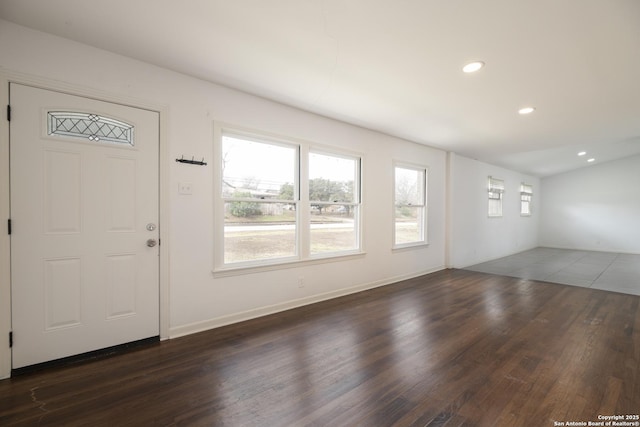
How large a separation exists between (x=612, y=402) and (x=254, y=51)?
3.70m

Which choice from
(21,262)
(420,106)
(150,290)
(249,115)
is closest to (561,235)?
(420,106)

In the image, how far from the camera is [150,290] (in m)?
2.73

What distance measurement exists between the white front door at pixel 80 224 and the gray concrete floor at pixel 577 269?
21.4 feet

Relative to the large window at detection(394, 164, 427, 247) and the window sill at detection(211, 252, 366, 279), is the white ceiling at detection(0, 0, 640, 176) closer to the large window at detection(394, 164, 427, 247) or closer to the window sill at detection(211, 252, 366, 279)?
the large window at detection(394, 164, 427, 247)

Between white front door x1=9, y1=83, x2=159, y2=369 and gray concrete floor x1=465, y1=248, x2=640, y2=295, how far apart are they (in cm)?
653

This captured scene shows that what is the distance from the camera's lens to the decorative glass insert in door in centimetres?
232

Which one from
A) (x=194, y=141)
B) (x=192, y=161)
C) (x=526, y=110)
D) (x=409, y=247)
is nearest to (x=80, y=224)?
(x=192, y=161)

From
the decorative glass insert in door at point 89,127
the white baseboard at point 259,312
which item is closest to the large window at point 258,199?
the white baseboard at point 259,312

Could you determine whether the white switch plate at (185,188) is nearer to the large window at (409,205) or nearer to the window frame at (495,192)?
the large window at (409,205)

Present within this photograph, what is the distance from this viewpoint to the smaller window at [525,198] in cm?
1005

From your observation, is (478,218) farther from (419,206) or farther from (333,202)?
(333,202)

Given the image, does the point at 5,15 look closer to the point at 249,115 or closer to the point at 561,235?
the point at 249,115

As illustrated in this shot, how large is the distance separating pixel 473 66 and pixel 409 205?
3.14 meters

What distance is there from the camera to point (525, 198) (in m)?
10.3
